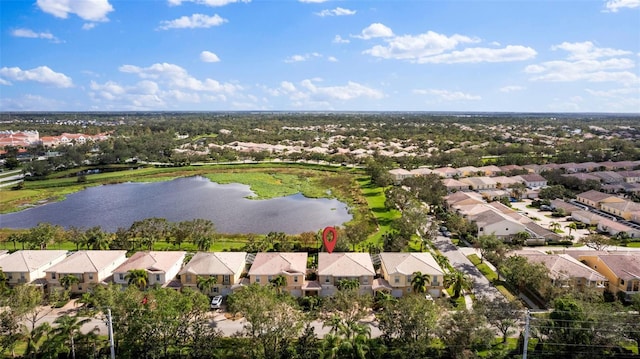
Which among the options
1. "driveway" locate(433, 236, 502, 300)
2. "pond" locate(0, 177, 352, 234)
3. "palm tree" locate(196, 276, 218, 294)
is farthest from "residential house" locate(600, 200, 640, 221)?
"palm tree" locate(196, 276, 218, 294)

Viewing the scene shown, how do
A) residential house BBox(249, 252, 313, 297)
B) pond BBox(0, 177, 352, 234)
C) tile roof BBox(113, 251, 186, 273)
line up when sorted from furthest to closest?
1. pond BBox(0, 177, 352, 234)
2. tile roof BBox(113, 251, 186, 273)
3. residential house BBox(249, 252, 313, 297)

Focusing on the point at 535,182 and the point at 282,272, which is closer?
the point at 282,272

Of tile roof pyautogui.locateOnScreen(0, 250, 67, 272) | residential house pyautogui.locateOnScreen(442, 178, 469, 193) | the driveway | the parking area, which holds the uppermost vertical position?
residential house pyautogui.locateOnScreen(442, 178, 469, 193)

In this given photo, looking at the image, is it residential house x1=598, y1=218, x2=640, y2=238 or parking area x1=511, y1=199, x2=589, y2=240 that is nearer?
residential house x1=598, y1=218, x2=640, y2=238

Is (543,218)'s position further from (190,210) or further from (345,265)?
(190,210)

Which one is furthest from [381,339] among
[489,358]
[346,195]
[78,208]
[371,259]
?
[78,208]

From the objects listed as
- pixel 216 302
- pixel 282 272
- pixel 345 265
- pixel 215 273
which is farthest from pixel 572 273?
pixel 215 273

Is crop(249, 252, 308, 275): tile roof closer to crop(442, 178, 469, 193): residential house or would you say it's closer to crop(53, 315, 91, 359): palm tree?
crop(53, 315, 91, 359): palm tree
